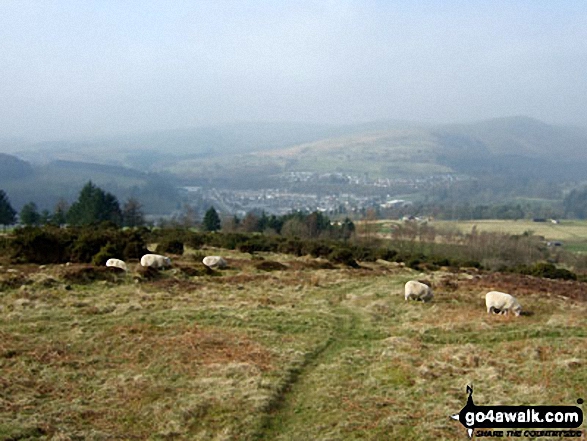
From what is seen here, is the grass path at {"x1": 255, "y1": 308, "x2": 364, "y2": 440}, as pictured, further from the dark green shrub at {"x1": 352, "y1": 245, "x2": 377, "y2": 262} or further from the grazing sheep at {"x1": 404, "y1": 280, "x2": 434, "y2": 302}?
the dark green shrub at {"x1": 352, "y1": 245, "x2": 377, "y2": 262}

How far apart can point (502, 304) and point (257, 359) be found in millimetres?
11246

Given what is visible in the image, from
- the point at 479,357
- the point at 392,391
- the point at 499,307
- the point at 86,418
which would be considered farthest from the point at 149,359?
the point at 499,307

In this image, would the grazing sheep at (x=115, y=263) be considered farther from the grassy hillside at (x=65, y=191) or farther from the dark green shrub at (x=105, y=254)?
the grassy hillside at (x=65, y=191)

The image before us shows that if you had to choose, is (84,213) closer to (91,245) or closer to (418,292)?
(91,245)

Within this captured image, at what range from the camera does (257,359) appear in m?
14.2

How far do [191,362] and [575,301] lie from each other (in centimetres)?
1937

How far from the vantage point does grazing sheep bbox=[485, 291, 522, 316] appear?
20.1 meters

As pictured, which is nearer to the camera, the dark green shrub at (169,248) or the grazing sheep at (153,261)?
the grazing sheep at (153,261)

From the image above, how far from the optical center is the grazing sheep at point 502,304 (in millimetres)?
20141

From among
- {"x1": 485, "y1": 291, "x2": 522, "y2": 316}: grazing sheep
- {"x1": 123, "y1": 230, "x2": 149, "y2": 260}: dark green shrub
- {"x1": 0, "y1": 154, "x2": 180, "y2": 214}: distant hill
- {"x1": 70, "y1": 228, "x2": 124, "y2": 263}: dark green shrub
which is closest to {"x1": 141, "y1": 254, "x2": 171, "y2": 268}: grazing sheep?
{"x1": 123, "y1": 230, "x2": 149, "y2": 260}: dark green shrub

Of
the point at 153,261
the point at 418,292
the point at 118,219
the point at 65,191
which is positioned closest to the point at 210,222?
the point at 118,219

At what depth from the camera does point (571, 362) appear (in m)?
13.5

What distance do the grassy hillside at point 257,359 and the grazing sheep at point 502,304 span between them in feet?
1.41

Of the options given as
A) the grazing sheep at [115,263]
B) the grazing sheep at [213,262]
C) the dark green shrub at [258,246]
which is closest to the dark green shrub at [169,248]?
the grazing sheep at [213,262]
